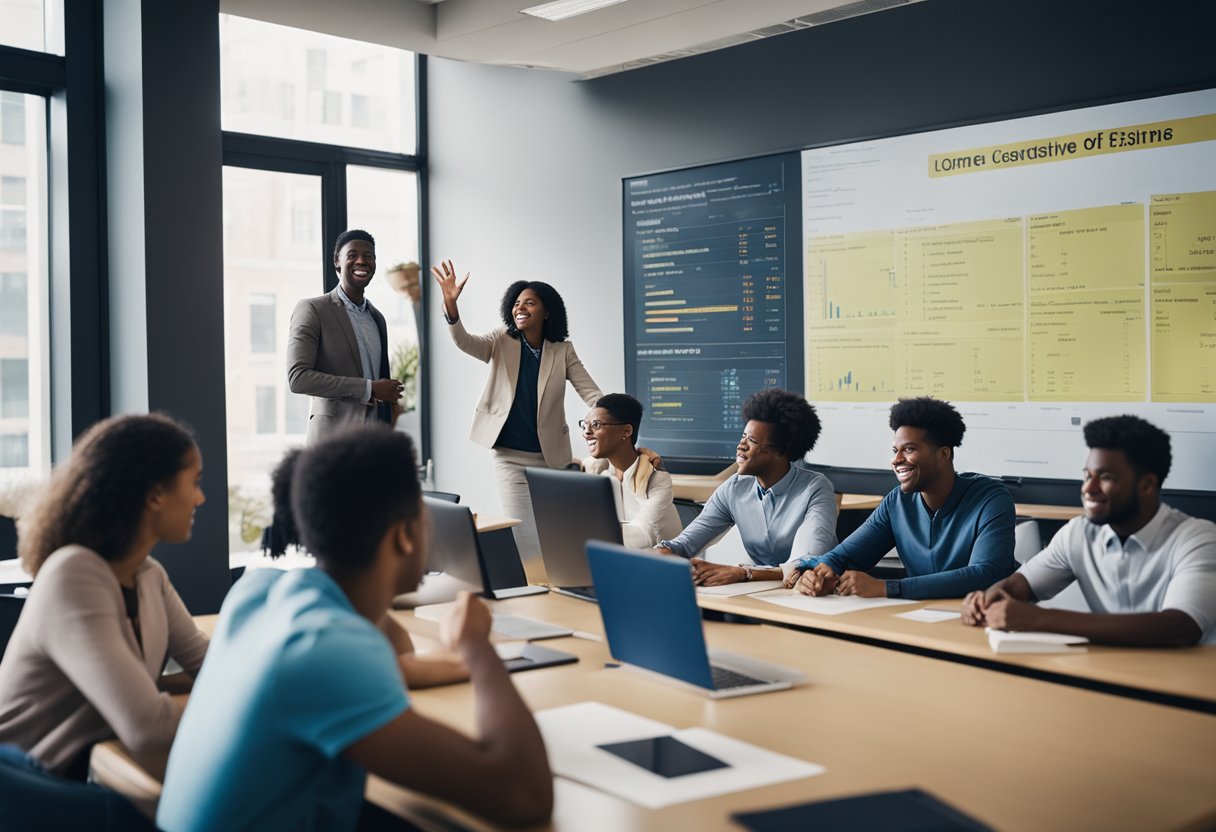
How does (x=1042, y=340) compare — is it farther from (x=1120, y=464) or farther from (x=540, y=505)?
(x=540, y=505)

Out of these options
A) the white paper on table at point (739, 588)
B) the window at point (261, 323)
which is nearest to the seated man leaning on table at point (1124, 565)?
the white paper on table at point (739, 588)

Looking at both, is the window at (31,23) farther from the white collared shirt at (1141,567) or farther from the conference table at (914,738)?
the white collared shirt at (1141,567)

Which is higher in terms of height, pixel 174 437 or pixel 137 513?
pixel 174 437

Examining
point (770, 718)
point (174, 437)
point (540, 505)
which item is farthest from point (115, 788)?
point (540, 505)

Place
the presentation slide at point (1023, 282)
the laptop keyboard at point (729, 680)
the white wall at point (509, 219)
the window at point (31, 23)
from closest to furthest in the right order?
the laptop keyboard at point (729, 680)
the presentation slide at point (1023, 282)
the window at point (31, 23)
the white wall at point (509, 219)

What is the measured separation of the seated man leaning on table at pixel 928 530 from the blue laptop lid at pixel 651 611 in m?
0.90

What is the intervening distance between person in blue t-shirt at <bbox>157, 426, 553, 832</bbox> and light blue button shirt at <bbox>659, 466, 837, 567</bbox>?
203cm

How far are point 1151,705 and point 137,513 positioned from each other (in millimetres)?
1751

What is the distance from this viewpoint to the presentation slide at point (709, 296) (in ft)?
17.3

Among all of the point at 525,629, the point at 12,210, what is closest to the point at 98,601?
the point at 525,629

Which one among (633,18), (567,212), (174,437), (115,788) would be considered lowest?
(115,788)

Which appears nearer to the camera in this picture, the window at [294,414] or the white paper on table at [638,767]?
the white paper on table at [638,767]

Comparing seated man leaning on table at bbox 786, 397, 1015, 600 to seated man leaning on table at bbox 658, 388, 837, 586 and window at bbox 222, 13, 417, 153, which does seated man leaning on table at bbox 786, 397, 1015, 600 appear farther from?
window at bbox 222, 13, 417, 153

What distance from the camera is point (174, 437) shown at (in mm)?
1986
